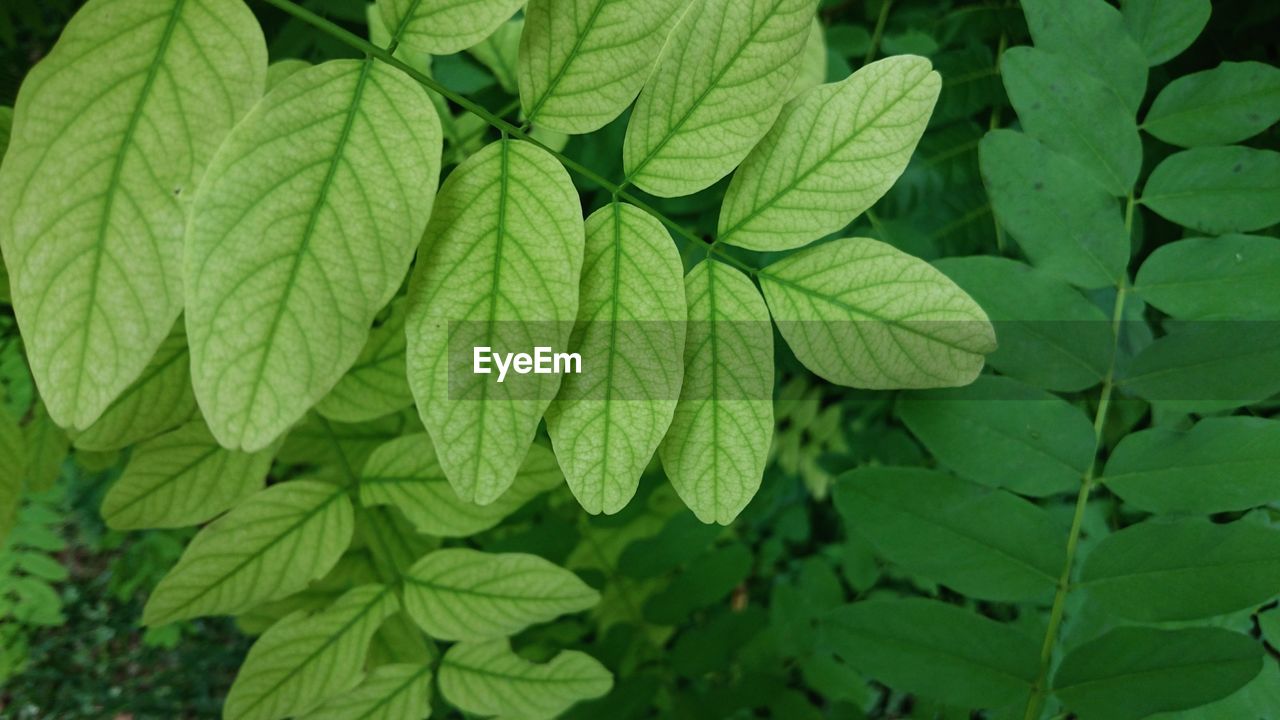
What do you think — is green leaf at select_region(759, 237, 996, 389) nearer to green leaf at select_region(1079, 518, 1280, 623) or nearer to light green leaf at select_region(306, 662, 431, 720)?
green leaf at select_region(1079, 518, 1280, 623)

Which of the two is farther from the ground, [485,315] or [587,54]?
[587,54]

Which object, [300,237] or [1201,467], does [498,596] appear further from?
[1201,467]

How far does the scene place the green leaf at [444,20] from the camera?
0.47 meters

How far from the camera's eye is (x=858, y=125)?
20.7 inches

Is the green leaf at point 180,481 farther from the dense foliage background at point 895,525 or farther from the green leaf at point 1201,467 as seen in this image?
the green leaf at point 1201,467

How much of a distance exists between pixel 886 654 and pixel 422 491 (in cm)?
38

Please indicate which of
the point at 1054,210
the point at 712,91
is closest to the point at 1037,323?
the point at 1054,210

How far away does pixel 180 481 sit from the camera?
708 mm

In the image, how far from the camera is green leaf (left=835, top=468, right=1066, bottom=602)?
662 mm

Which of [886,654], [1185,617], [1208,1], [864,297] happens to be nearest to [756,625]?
[886,654]

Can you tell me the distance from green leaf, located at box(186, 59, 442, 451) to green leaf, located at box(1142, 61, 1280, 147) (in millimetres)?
543

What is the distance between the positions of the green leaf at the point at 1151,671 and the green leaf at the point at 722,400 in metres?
0.31

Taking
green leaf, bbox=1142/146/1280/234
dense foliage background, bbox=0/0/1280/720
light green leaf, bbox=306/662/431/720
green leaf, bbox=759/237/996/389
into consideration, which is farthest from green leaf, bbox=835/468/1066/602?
light green leaf, bbox=306/662/431/720

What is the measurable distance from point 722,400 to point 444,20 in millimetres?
262
